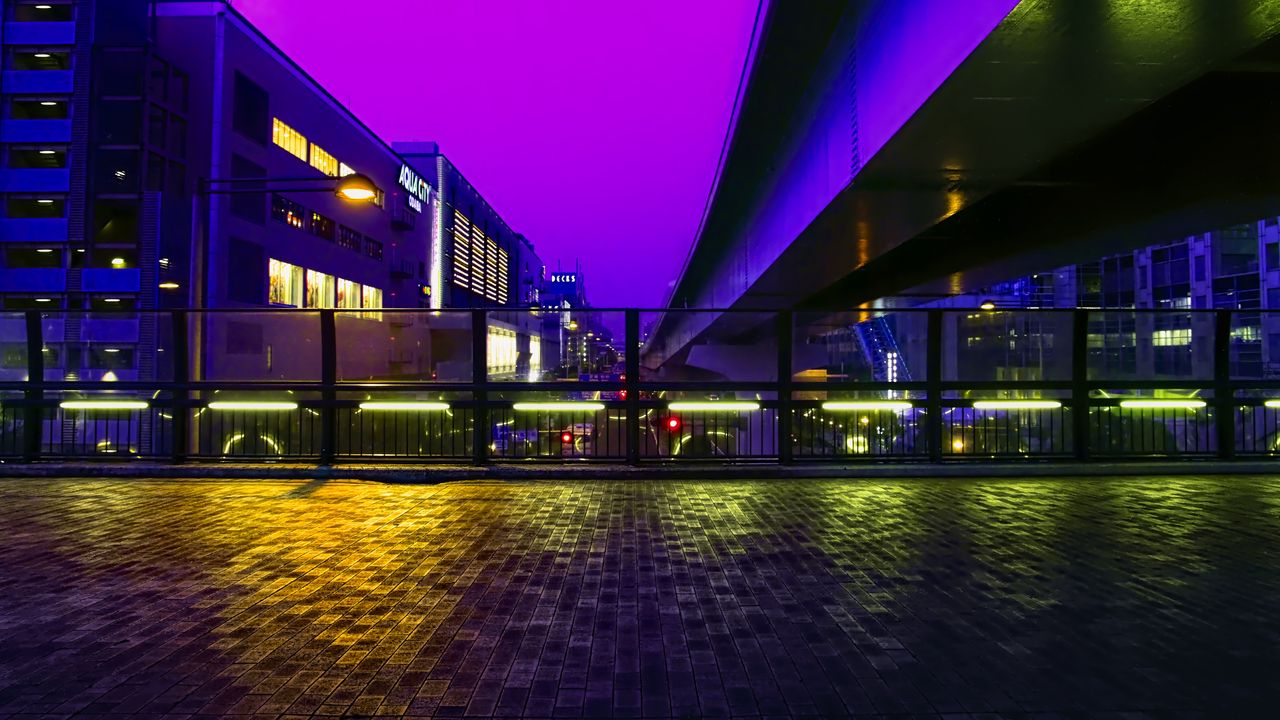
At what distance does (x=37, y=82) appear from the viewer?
39.4 metres

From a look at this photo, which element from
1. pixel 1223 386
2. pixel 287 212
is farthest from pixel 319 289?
pixel 1223 386

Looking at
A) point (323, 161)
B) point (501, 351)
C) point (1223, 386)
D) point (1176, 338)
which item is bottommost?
point (1223, 386)

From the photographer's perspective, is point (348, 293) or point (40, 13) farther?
point (348, 293)

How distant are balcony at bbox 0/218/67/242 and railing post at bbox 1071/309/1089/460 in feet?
156

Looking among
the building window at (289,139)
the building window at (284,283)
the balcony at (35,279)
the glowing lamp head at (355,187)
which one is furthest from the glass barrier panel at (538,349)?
the balcony at (35,279)

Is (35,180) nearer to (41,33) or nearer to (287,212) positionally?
(41,33)

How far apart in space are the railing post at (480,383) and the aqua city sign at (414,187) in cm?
6049

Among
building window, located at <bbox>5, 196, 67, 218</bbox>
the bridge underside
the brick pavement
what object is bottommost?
the brick pavement

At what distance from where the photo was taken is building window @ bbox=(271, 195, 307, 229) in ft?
135

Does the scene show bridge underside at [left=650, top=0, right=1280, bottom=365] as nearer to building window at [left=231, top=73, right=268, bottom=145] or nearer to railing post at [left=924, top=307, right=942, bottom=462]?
railing post at [left=924, top=307, right=942, bottom=462]

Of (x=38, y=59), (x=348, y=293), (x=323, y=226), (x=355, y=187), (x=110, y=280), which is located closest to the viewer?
(x=355, y=187)

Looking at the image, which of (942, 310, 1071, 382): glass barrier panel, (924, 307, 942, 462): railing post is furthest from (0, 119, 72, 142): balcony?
(942, 310, 1071, 382): glass barrier panel

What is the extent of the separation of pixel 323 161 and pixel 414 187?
20.9m

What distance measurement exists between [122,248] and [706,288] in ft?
105
